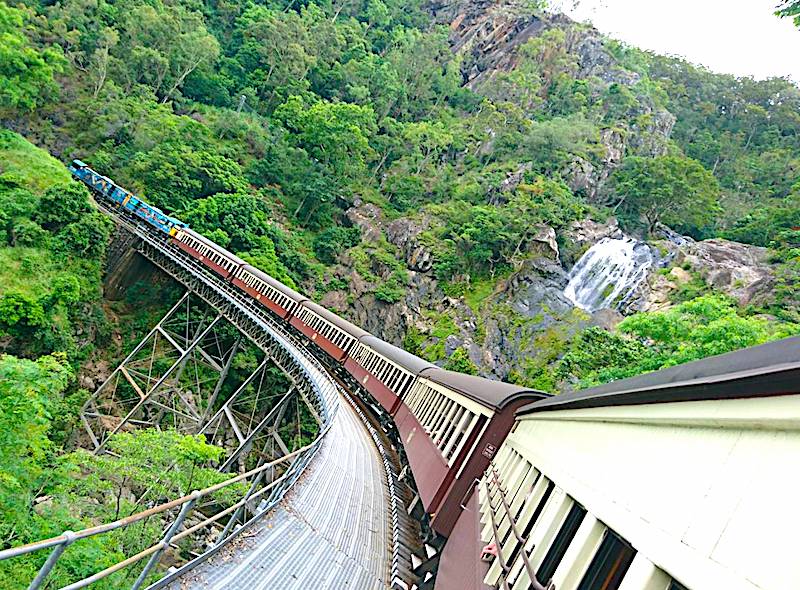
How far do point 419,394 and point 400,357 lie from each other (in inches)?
119

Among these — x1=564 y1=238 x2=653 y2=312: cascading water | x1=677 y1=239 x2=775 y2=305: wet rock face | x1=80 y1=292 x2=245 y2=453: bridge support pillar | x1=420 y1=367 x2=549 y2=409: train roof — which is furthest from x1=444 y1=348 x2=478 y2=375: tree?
x1=420 y1=367 x2=549 y2=409: train roof

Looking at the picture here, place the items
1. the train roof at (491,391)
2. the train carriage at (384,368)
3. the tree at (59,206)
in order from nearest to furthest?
the train roof at (491,391)
the train carriage at (384,368)
the tree at (59,206)

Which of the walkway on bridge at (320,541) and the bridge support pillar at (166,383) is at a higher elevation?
the walkway on bridge at (320,541)

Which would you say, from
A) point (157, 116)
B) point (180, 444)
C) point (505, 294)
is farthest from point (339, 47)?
point (180, 444)

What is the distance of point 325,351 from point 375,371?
521 cm

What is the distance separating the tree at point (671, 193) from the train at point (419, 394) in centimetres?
3016

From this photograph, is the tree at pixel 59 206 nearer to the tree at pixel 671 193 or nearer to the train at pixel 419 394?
the train at pixel 419 394

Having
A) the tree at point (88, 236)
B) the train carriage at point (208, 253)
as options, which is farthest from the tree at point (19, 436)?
the train carriage at point (208, 253)

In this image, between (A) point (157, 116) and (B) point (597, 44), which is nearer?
(A) point (157, 116)

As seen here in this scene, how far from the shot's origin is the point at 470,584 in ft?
13.1

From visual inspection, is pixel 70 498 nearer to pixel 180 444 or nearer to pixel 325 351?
pixel 180 444

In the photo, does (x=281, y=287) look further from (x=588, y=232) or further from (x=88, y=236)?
(x=588, y=232)

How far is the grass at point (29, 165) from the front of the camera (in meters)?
20.4

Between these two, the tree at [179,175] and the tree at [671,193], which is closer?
the tree at [179,175]
